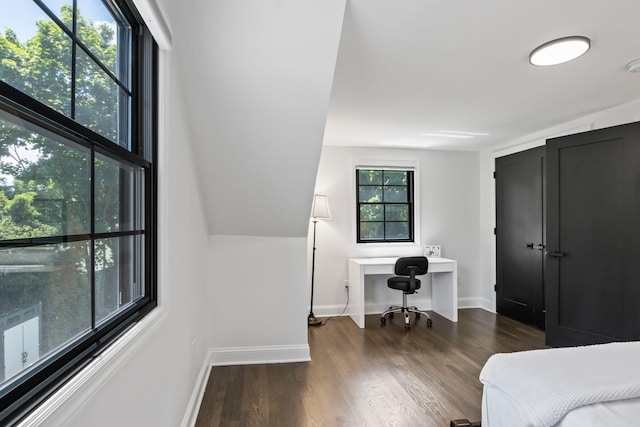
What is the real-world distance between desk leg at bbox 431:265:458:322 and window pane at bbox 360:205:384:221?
3.74 feet

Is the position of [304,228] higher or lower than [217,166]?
lower

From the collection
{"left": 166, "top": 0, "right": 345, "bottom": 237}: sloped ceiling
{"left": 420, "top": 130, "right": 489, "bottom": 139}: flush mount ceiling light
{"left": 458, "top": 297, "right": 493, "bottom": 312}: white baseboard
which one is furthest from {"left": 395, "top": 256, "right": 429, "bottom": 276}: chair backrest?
{"left": 166, "top": 0, "right": 345, "bottom": 237}: sloped ceiling

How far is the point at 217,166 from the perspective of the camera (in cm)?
242

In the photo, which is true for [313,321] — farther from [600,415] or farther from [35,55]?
[35,55]

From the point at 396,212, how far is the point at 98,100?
425 cm

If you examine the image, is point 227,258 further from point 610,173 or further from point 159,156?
point 610,173

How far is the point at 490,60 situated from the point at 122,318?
2.48 meters

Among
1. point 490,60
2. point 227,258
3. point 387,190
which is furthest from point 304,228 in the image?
point 387,190

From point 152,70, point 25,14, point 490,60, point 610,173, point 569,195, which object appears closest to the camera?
point 25,14

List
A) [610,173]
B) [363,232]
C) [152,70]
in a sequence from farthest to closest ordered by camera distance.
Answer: [363,232], [610,173], [152,70]

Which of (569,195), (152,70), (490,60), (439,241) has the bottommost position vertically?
(439,241)

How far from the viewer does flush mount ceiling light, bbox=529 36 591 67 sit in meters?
1.94

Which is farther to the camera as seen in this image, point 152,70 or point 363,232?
point 363,232

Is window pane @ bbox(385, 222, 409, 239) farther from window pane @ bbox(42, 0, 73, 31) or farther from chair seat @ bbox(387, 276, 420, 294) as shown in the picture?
window pane @ bbox(42, 0, 73, 31)
